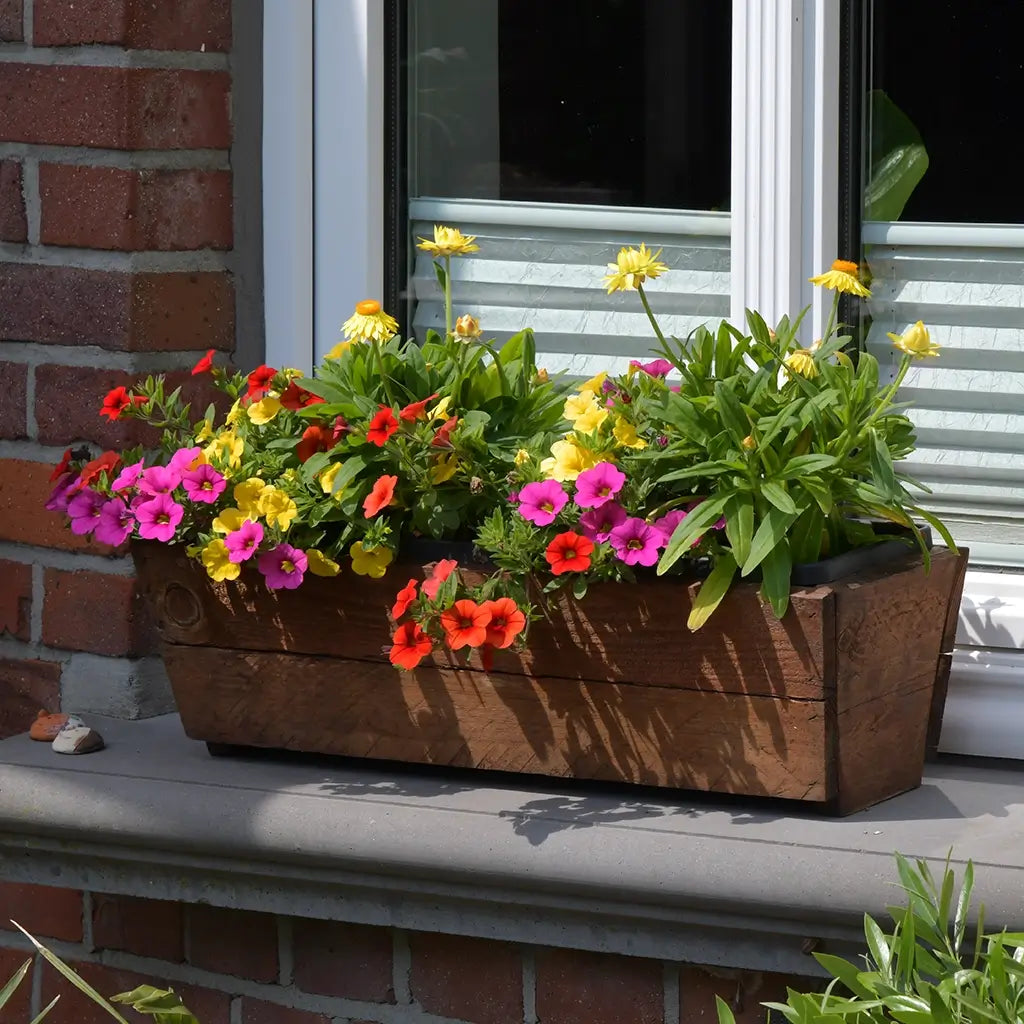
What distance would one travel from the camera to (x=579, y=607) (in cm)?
141

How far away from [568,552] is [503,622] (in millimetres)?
77

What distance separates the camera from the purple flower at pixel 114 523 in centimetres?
150

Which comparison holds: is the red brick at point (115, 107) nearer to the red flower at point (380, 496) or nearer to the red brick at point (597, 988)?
the red flower at point (380, 496)

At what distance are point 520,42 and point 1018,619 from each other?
0.76 metres

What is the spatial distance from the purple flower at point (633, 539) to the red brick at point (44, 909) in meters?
0.73

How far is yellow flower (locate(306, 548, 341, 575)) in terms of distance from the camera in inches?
57.3

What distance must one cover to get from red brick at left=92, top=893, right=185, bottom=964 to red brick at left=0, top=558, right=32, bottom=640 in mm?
293

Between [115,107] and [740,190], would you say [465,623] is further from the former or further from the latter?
[115,107]

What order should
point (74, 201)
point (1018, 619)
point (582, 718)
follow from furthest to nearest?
1. point (74, 201)
2. point (1018, 619)
3. point (582, 718)

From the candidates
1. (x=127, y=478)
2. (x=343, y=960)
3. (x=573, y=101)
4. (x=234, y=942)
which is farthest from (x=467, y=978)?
(x=573, y=101)

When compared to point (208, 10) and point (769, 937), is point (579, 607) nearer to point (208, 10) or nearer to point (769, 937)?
point (769, 937)

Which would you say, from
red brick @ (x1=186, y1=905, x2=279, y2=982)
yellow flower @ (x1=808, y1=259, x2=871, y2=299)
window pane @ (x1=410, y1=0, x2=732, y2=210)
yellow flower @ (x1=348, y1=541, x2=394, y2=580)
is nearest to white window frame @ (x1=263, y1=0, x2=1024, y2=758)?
window pane @ (x1=410, y1=0, x2=732, y2=210)

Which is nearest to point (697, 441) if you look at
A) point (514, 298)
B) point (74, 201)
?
point (514, 298)

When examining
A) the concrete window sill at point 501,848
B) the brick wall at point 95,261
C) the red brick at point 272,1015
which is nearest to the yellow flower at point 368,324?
the brick wall at point 95,261
